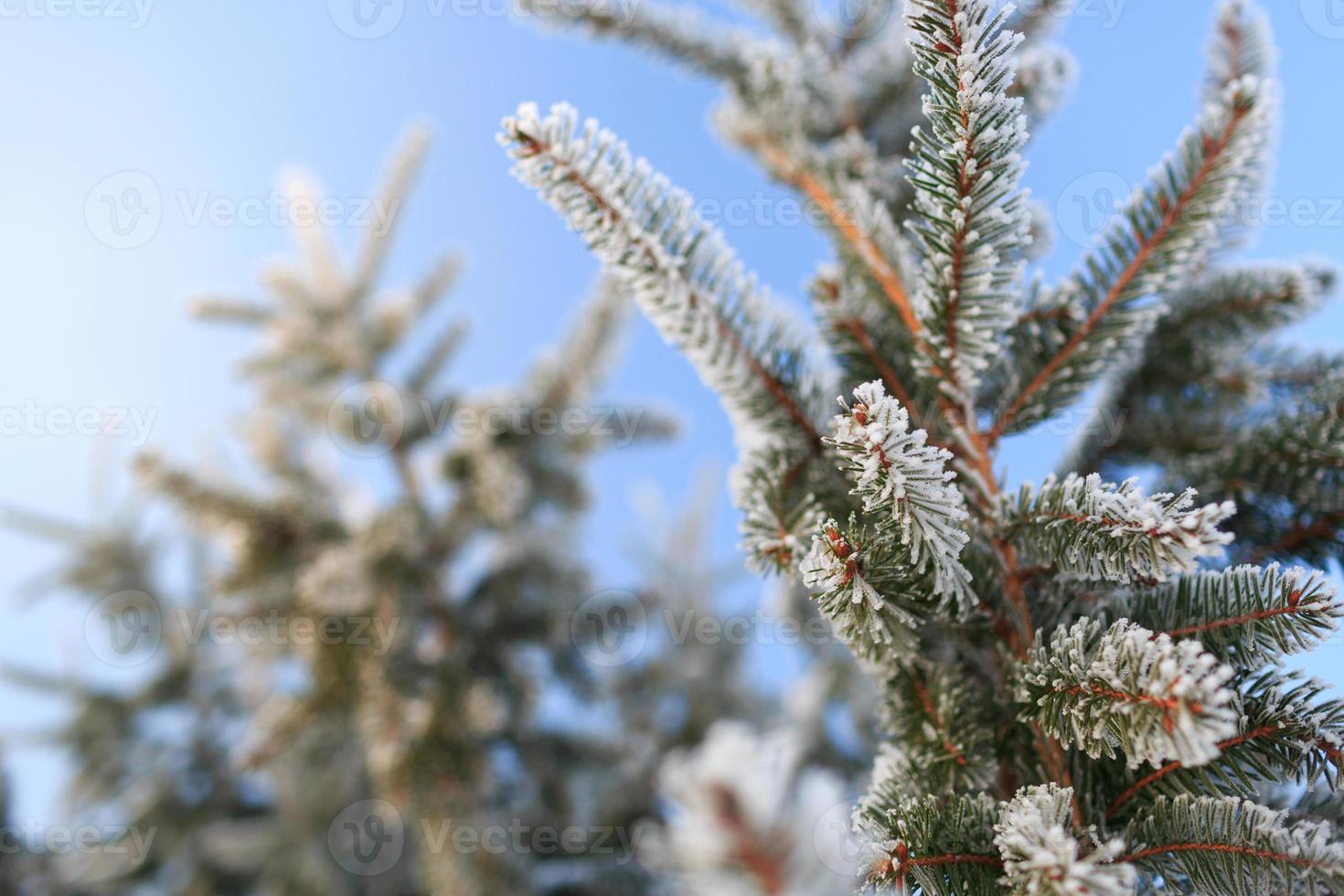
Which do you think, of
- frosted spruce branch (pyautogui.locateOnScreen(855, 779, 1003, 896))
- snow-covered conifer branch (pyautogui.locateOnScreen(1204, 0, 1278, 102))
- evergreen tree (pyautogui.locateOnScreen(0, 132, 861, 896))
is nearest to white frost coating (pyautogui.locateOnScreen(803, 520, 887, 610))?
frosted spruce branch (pyautogui.locateOnScreen(855, 779, 1003, 896))

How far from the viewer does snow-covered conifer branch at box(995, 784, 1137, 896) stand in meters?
0.56

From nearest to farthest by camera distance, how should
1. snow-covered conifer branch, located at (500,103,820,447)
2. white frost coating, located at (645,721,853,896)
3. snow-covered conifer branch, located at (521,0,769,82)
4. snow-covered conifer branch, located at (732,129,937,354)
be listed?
white frost coating, located at (645,721,853,896) < snow-covered conifer branch, located at (500,103,820,447) < snow-covered conifer branch, located at (732,129,937,354) < snow-covered conifer branch, located at (521,0,769,82)

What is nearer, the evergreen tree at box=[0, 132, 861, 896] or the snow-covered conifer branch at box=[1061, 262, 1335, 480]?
the snow-covered conifer branch at box=[1061, 262, 1335, 480]

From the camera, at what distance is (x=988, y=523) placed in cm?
93

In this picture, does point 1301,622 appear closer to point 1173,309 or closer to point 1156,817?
point 1156,817

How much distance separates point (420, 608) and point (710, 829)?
10.5ft

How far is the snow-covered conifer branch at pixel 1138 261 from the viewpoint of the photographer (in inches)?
38.8

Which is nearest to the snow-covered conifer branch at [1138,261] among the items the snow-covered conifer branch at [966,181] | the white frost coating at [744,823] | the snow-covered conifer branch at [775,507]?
the snow-covered conifer branch at [966,181]

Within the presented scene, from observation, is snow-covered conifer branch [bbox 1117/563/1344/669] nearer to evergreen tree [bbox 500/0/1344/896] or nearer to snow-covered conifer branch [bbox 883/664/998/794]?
evergreen tree [bbox 500/0/1344/896]

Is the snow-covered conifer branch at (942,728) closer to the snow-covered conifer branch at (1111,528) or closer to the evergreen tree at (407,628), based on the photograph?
the snow-covered conifer branch at (1111,528)

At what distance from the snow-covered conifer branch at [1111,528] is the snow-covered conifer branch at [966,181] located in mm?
203

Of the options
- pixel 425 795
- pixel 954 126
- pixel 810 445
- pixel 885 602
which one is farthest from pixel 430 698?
pixel 954 126

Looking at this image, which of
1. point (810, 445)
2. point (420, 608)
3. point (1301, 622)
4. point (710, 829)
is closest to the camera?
point (710, 829)

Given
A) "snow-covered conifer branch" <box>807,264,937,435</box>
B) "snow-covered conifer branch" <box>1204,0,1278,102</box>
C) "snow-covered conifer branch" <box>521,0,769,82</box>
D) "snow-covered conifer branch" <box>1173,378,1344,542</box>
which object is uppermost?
"snow-covered conifer branch" <box>1204,0,1278,102</box>
